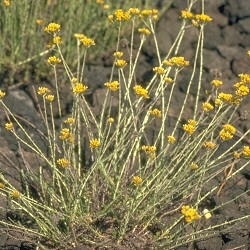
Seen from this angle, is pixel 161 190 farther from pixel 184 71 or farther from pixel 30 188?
pixel 184 71

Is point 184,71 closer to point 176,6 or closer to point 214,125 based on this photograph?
point 176,6

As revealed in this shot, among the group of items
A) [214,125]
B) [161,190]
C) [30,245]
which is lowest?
[30,245]

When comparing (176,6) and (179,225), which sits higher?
(176,6)

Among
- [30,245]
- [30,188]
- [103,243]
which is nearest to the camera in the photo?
[103,243]

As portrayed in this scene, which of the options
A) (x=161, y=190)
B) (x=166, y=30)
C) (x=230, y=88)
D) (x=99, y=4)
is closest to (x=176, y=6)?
(x=166, y=30)

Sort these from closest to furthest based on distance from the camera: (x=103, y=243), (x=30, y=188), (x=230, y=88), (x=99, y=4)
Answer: (x=103, y=243), (x=30, y=188), (x=230, y=88), (x=99, y=4)

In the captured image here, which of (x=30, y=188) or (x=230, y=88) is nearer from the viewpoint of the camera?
(x=30, y=188)

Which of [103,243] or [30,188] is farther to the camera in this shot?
[30,188]

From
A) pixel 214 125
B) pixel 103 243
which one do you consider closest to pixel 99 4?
pixel 214 125

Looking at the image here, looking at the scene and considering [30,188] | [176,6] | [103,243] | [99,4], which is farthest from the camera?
[176,6]
